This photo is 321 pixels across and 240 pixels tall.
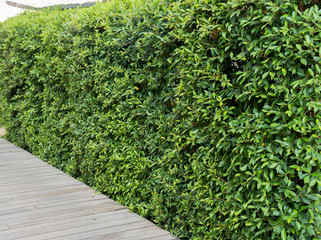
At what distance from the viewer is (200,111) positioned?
370 cm

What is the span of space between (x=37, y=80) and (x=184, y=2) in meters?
4.45

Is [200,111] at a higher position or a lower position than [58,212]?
higher

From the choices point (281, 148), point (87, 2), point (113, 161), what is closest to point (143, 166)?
point (113, 161)

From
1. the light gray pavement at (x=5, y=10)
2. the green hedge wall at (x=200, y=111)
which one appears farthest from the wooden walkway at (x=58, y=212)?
the light gray pavement at (x=5, y=10)

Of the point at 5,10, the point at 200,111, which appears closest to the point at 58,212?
the point at 200,111

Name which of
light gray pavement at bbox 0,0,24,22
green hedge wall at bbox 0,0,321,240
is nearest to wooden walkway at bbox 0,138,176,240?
green hedge wall at bbox 0,0,321,240

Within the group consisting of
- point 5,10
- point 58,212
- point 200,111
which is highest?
point 5,10

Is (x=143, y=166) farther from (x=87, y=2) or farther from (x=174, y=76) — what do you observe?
(x=87, y=2)

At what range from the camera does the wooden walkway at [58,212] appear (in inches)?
165

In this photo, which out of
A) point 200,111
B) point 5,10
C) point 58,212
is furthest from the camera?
point 5,10

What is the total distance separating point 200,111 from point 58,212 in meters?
2.24

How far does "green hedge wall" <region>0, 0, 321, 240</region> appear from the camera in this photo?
9.46 feet

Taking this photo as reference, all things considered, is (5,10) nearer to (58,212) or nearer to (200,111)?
(58,212)

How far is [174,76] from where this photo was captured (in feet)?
13.3
